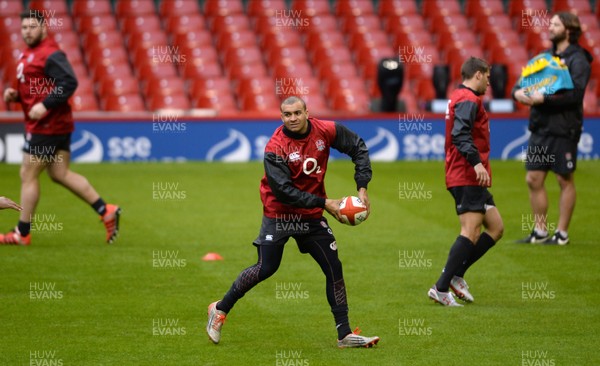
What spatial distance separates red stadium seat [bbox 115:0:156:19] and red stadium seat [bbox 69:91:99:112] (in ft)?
12.1

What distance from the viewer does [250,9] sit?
26.1 metres

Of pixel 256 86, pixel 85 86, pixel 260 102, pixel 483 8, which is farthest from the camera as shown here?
pixel 483 8

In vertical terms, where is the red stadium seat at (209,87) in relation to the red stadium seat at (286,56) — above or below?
below

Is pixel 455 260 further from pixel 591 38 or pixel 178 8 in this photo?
pixel 591 38

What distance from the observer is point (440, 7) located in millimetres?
26844

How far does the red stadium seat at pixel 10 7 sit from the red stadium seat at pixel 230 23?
4266 mm

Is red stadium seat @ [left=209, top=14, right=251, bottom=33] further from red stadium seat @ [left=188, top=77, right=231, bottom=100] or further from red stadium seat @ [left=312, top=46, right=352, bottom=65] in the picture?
red stadium seat @ [left=188, top=77, right=231, bottom=100]

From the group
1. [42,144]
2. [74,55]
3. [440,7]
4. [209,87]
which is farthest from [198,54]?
[42,144]

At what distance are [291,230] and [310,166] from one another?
1.59 feet

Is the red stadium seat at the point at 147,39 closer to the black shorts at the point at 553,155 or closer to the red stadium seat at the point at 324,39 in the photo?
the red stadium seat at the point at 324,39

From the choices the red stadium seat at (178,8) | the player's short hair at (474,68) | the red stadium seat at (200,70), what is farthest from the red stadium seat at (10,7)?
the player's short hair at (474,68)

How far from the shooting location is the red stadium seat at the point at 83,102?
2200 centimetres

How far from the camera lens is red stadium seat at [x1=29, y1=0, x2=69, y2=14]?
24.2m

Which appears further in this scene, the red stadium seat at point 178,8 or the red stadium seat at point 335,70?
the red stadium seat at point 178,8
